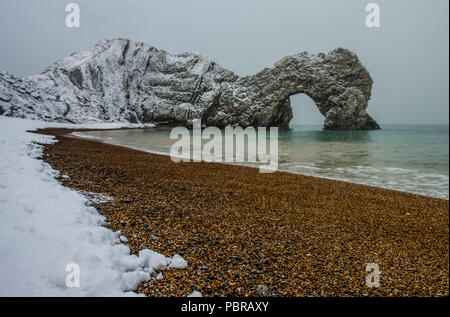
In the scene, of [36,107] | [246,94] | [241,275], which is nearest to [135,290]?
[241,275]

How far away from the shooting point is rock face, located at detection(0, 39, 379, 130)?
326ft

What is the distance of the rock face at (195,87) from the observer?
326 ft

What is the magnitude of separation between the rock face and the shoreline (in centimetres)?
9739

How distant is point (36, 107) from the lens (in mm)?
73312

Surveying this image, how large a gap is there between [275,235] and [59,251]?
378 centimetres

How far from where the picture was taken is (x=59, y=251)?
2.97 metres

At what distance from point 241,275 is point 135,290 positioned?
1.49m

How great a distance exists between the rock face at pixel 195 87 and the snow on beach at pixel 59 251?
98465mm
